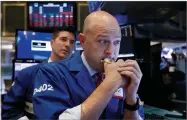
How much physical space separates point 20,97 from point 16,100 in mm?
35

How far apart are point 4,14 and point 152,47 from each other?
3308mm

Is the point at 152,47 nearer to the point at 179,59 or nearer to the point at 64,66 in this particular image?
the point at 179,59

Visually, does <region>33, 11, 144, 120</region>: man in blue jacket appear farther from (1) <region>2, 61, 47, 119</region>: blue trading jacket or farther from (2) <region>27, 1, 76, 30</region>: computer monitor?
(2) <region>27, 1, 76, 30</region>: computer monitor

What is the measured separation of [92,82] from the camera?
1207 millimetres

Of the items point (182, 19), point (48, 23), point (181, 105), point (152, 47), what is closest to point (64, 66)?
point (152, 47)

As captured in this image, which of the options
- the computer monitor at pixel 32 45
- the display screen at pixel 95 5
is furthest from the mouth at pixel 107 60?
the computer monitor at pixel 32 45

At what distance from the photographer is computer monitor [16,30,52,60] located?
3146 mm

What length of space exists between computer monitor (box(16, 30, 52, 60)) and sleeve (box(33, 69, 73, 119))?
206 cm

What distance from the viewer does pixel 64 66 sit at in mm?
1229

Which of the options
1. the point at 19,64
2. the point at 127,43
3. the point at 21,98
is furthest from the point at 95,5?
the point at 21,98

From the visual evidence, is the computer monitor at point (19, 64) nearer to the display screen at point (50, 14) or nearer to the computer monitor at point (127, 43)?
the display screen at point (50, 14)

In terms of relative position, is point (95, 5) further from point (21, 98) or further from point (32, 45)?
point (21, 98)

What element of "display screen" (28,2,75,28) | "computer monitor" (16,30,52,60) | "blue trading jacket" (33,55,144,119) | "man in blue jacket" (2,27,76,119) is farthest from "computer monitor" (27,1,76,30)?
"blue trading jacket" (33,55,144,119)

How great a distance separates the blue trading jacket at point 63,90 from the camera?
3.54ft
